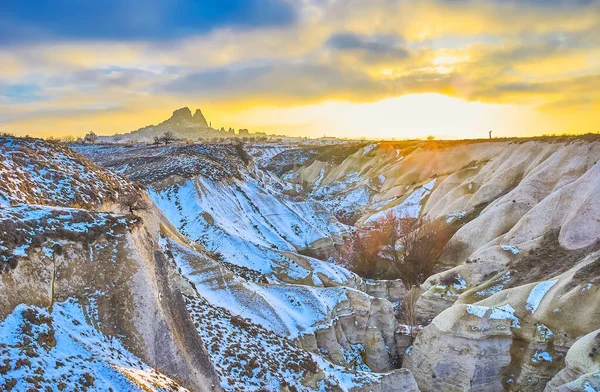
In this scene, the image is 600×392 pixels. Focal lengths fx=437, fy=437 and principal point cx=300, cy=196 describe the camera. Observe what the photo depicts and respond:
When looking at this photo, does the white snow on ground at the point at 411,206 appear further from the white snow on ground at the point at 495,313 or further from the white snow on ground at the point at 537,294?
the white snow on ground at the point at 495,313

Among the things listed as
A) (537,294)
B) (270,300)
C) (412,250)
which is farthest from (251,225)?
(537,294)

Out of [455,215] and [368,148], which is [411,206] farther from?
[368,148]

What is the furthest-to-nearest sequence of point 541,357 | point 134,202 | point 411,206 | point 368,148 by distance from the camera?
point 368,148
point 411,206
point 134,202
point 541,357

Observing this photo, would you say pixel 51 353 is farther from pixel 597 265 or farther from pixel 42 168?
pixel 597 265

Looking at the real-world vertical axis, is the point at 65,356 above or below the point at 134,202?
below

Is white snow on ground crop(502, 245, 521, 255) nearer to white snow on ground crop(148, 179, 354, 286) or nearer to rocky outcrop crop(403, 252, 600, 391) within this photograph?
rocky outcrop crop(403, 252, 600, 391)

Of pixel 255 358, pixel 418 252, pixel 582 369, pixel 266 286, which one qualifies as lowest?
pixel 418 252

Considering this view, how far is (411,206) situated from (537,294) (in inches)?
1592

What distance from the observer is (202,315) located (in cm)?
1797

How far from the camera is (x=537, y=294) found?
24.7 metres

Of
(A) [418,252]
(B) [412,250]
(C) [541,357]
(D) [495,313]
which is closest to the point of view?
(C) [541,357]

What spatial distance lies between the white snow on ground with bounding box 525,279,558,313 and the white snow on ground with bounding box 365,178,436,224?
112 feet

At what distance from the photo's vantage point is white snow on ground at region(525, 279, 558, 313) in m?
23.8

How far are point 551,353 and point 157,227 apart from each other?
21.0 meters
